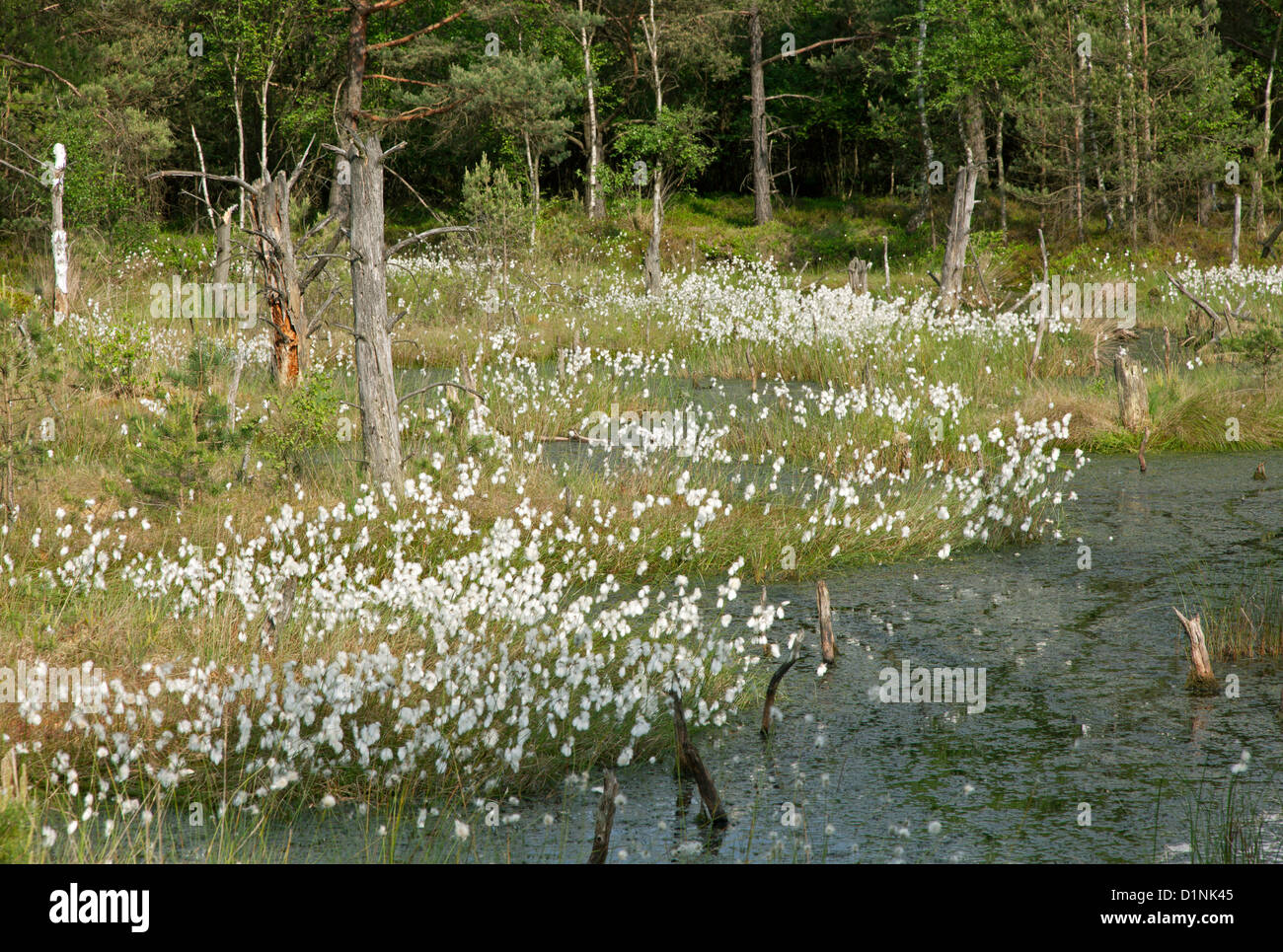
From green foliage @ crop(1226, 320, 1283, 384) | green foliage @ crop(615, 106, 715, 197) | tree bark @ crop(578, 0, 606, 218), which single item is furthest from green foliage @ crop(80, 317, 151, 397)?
green foliage @ crop(615, 106, 715, 197)

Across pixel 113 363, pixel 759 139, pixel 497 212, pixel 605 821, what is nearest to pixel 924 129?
pixel 759 139

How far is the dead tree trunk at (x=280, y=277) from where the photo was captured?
10.5 m

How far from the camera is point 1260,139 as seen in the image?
86.4ft

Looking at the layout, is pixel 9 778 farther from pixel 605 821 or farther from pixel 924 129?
pixel 924 129

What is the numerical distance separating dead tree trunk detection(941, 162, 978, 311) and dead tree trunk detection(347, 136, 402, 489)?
35.4 ft

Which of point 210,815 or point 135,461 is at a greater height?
point 135,461

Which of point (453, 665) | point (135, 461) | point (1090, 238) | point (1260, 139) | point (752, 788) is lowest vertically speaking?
point (752, 788)

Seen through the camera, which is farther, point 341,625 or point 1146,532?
point 1146,532

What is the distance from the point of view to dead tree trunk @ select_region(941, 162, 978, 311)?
16750 mm

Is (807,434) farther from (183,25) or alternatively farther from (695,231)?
(183,25)

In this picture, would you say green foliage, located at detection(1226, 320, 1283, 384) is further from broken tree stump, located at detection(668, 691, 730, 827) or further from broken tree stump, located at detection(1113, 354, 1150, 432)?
broken tree stump, located at detection(668, 691, 730, 827)
